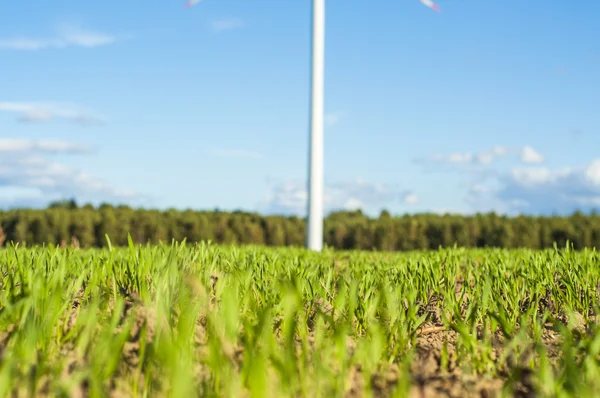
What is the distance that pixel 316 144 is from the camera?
1039 cm

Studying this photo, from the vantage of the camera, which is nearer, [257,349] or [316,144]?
[257,349]

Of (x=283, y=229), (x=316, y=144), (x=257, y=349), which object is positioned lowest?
(x=257, y=349)

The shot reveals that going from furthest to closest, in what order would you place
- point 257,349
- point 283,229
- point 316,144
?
1. point 283,229
2. point 316,144
3. point 257,349

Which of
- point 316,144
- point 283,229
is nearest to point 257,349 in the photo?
point 316,144

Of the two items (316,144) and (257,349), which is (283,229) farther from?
(257,349)

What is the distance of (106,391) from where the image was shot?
176 centimetres

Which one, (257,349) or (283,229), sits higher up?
(283,229)

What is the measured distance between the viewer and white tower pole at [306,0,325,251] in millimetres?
10383

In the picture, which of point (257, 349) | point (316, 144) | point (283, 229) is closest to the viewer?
point (257, 349)

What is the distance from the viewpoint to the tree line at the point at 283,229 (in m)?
15.1

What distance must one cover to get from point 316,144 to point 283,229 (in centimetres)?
608

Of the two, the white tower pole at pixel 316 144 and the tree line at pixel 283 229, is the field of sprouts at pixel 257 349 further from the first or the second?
the tree line at pixel 283 229

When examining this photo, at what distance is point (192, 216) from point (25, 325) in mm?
13766

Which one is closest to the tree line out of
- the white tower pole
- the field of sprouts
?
the white tower pole
